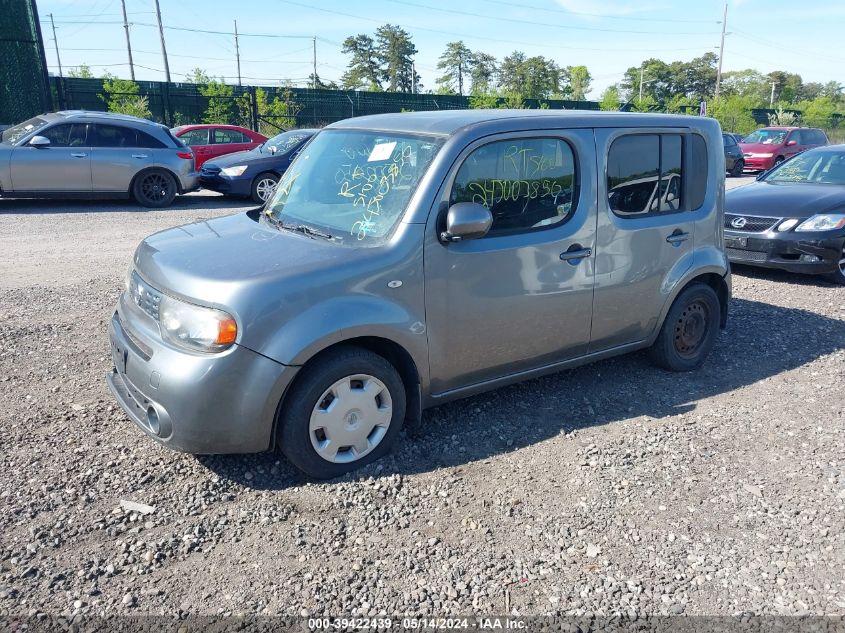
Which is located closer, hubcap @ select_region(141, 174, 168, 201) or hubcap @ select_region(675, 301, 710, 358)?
hubcap @ select_region(675, 301, 710, 358)

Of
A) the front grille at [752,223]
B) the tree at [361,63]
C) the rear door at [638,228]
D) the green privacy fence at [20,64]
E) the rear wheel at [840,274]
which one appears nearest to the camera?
the rear door at [638,228]

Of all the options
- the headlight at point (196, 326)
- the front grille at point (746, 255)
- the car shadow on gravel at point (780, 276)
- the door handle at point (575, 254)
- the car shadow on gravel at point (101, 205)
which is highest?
the door handle at point (575, 254)

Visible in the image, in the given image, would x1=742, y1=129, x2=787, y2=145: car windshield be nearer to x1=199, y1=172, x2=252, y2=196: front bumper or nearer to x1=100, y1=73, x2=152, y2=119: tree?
x1=199, y1=172, x2=252, y2=196: front bumper

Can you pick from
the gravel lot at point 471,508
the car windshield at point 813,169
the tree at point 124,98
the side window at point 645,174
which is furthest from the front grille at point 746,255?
the tree at point 124,98

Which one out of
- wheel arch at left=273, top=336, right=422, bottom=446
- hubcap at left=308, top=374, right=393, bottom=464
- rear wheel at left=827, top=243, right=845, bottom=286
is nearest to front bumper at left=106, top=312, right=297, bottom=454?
wheel arch at left=273, top=336, right=422, bottom=446

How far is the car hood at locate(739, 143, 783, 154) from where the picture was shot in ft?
79.1

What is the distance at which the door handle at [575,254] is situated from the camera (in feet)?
13.8

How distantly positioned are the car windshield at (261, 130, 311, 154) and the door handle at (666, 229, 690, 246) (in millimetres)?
10914

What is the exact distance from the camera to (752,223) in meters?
8.09

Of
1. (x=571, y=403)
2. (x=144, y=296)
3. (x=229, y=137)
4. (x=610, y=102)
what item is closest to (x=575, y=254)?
(x=571, y=403)

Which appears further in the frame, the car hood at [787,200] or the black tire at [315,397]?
the car hood at [787,200]

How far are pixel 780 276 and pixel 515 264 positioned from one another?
591 centimetres

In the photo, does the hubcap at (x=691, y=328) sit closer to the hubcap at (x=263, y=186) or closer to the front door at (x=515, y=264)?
the front door at (x=515, y=264)

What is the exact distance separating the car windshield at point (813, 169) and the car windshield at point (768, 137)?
1678 cm
